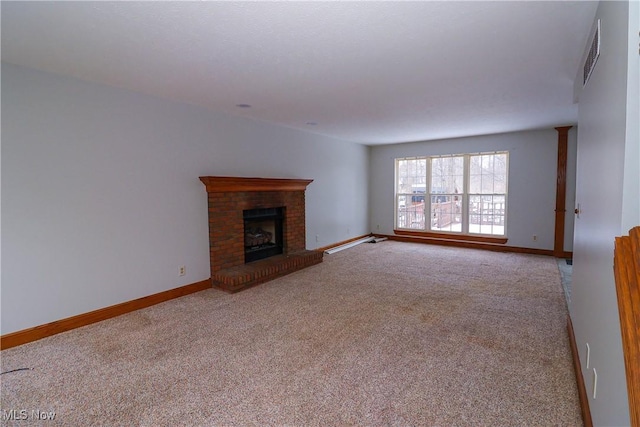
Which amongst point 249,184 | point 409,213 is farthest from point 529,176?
point 249,184

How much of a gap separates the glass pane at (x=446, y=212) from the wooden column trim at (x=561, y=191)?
65.6 inches

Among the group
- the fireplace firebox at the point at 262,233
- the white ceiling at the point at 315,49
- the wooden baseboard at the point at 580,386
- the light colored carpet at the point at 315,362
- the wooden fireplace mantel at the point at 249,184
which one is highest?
the white ceiling at the point at 315,49

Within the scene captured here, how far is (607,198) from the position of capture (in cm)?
142

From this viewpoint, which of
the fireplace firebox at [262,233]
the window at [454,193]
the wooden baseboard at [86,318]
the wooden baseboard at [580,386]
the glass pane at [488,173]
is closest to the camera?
the wooden baseboard at [580,386]

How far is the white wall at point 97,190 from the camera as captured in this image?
104 inches

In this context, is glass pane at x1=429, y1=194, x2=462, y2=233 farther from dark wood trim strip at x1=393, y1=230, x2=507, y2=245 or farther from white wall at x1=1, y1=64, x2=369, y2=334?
white wall at x1=1, y1=64, x2=369, y2=334

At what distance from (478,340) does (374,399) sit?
1206 mm

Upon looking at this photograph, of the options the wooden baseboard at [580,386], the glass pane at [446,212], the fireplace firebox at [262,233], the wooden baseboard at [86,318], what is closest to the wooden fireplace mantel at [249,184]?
the fireplace firebox at [262,233]

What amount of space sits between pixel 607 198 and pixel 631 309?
92cm

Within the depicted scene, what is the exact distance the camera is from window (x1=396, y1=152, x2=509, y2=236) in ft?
20.9

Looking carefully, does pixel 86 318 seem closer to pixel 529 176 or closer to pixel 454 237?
pixel 454 237

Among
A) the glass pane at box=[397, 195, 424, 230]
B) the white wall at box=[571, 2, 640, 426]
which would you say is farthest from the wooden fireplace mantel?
the white wall at box=[571, 2, 640, 426]

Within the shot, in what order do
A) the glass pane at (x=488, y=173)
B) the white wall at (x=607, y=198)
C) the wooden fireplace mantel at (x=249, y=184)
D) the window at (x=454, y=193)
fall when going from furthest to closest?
1. the window at (x=454, y=193)
2. the glass pane at (x=488, y=173)
3. the wooden fireplace mantel at (x=249, y=184)
4. the white wall at (x=607, y=198)

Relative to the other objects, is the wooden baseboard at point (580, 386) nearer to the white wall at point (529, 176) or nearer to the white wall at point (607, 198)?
the white wall at point (607, 198)
